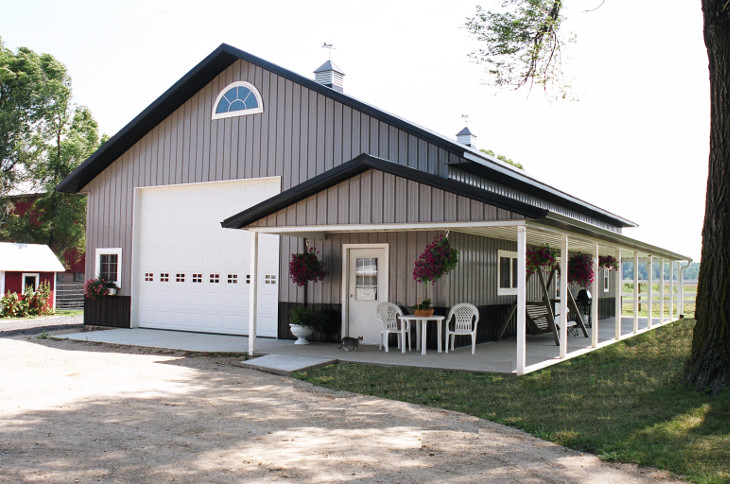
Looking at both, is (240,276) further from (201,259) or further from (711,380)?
(711,380)

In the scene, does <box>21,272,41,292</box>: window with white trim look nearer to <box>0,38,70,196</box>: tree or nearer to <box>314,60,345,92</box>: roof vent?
Answer: <box>0,38,70,196</box>: tree

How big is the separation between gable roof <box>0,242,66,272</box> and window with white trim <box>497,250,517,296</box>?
14691 millimetres

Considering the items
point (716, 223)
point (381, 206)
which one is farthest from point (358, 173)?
point (716, 223)

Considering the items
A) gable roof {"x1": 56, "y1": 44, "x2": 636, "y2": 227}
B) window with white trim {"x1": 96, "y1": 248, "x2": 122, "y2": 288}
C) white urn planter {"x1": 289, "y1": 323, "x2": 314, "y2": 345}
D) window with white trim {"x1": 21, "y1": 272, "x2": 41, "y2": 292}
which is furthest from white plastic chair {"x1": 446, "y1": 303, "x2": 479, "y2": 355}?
window with white trim {"x1": 21, "y1": 272, "x2": 41, "y2": 292}

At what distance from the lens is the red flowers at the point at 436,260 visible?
35.2 feet

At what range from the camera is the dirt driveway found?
4699 millimetres

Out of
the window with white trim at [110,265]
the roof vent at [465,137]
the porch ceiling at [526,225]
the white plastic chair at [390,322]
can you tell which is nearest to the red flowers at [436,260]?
the porch ceiling at [526,225]

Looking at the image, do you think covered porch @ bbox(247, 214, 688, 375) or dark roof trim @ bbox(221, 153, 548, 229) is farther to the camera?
covered porch @ bbox(247, 214, 688, 375)

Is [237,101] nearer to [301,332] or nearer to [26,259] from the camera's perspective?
[301,332]

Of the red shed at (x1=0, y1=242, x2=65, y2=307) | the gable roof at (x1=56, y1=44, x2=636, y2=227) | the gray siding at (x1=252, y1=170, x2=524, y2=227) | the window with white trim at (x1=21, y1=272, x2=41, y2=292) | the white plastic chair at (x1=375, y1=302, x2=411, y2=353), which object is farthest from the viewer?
the window with white trim at (x1=21, y1=272, x2=41, y2=292)

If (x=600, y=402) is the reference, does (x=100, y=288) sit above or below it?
above

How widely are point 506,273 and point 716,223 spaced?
698 centimetres

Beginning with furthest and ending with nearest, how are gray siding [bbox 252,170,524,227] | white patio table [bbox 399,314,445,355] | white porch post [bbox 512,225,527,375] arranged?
white patio table [bbox 399,314,445,355], gray siding [bbox 252,170,524,227], white porch post [bbox 512,225,527,375]

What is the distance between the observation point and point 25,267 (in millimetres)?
20109
